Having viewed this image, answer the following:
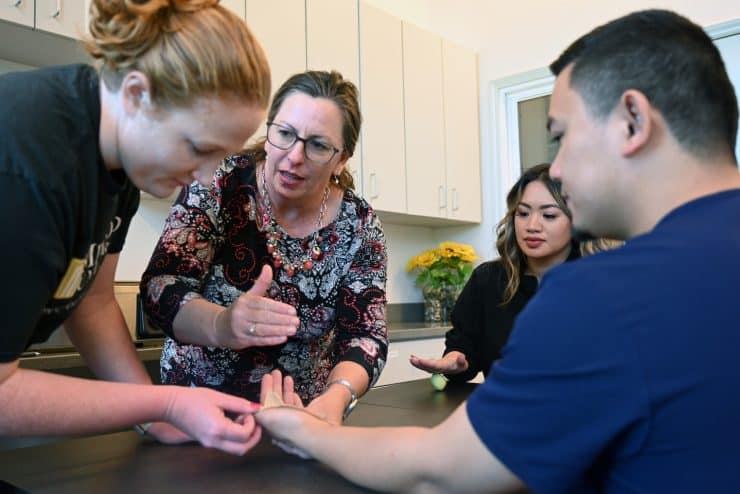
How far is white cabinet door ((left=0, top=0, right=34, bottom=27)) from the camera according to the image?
182 cm

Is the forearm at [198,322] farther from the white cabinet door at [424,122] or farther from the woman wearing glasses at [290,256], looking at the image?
the white cabinet door at [424,122]

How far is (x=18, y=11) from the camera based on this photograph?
6.05ft

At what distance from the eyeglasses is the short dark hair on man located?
663mm

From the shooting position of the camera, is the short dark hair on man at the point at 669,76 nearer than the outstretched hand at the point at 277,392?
Yes

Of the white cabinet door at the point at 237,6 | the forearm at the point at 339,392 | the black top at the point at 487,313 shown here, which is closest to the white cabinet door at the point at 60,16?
the white cabinet door at the point at 237,6

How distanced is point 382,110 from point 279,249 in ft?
6.64

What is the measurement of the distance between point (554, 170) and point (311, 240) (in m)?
0.70

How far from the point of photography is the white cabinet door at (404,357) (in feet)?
9.70

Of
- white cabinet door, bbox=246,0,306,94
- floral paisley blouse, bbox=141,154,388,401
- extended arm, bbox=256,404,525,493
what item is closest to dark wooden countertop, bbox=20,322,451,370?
floral paisley blouse, bbox=141,154,388,401

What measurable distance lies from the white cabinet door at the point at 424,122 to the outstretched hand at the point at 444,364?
72.2 inches

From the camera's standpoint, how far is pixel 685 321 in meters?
0.56

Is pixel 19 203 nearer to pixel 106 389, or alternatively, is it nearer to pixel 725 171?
pixel 106 389

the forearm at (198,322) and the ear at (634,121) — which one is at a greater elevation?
the ear at (634,121)

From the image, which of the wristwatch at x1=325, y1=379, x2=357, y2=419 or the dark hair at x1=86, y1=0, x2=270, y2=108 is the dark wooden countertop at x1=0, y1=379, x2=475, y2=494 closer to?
the wristwatch at x1=325, y1=379, x2=357, y2=419
